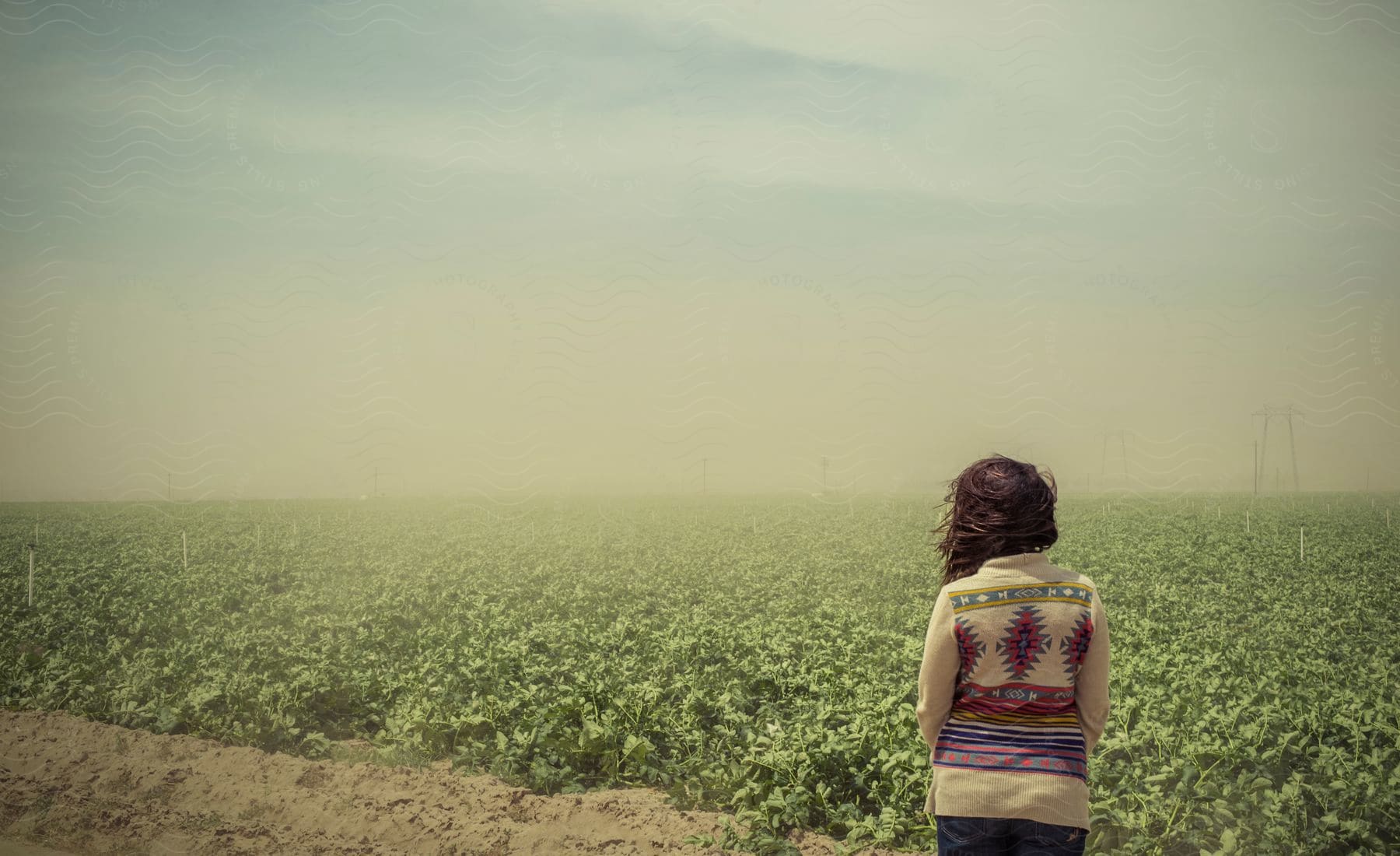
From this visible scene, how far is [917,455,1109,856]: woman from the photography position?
2703 millimetres

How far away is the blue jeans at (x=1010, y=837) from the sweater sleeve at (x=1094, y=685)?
27 centimetres

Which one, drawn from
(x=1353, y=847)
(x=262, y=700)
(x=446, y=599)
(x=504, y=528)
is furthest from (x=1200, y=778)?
(x=504, y=528)

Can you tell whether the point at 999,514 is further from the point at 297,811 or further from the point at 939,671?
the point at 297,811

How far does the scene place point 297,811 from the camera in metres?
6.49

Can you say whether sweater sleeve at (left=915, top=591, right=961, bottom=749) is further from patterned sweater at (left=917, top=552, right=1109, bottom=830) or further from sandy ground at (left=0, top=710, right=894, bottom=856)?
sandy ground at (left=0, top=710, right=894, bottom=856)

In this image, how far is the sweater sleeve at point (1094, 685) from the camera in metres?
2.77

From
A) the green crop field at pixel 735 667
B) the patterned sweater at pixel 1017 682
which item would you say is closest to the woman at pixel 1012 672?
the patterned sweater at pixel 1017 682

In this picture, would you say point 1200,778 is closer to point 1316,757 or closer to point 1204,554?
point 1316,757

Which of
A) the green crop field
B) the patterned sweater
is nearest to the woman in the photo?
the patterned sweater

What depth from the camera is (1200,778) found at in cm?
562

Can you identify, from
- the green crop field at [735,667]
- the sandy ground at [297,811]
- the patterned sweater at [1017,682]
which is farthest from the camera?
the sandy ground at [297,811]

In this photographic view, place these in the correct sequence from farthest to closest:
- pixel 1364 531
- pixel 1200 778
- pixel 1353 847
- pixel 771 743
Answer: pixel 1364 531
pixel 771 743
pixel 1200 778
pixel 1353 847

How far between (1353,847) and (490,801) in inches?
214

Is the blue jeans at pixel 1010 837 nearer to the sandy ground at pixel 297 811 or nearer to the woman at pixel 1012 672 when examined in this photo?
the woman at pixel 1012 672
